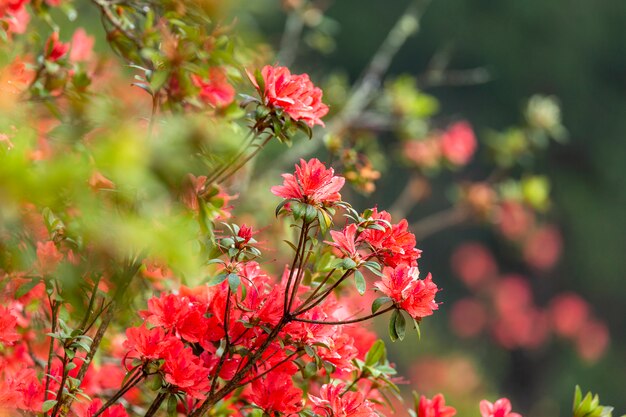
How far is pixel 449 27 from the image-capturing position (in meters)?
6.88

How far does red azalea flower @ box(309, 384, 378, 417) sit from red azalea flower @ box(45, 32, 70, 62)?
693mm

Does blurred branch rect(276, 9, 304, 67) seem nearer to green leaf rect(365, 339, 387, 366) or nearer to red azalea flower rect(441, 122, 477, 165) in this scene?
red azalea flower rect(441, 122, 477, 165)

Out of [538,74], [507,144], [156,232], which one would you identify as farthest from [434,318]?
[156,232]

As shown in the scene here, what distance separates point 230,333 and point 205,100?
0.41 metres

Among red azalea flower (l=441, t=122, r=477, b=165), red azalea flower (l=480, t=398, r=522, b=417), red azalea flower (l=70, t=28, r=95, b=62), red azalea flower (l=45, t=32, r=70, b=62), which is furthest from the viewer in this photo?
red azalea flower (l=441, t=122, r=477, b=165)

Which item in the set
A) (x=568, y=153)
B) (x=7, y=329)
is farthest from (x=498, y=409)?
(x=568, y=153)

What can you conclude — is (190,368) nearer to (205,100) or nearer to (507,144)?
(205,100)

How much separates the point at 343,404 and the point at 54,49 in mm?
728

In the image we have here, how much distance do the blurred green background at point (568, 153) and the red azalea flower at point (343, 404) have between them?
16.9 feet

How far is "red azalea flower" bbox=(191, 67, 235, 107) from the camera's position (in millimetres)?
1225

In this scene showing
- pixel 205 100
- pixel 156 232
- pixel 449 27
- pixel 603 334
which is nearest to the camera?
pixel 156 232

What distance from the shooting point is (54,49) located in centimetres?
135

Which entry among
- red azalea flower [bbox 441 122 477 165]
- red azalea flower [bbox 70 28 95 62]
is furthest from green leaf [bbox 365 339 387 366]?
red azalea flower [bbox 441 122 477 165]

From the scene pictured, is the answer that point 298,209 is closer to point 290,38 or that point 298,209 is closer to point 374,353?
point 374,353
